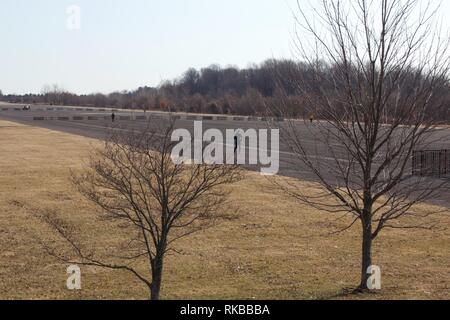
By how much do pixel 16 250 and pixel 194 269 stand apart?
4.38 meters

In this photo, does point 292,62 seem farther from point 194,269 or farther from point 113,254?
point 113,254

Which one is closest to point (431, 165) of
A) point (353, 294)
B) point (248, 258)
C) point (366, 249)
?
point (248, 258)

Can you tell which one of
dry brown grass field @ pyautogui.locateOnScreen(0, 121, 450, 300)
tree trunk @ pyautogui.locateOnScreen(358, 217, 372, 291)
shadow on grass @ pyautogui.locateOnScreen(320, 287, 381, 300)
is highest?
tree trunk @ pyautogui.locateOnScreen(358, 217, 372, 291)

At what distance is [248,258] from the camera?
1312 cm

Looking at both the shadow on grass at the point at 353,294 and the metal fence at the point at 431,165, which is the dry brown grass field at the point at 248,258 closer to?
the shadow on grass at the point at 353,294

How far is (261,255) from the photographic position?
13367 millimetres

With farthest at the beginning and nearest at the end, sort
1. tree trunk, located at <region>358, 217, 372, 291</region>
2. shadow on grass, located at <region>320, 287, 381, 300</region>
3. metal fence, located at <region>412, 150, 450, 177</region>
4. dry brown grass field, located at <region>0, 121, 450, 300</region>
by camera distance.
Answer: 1. metal fence, located at <region>412, 150, 450, 177</region>
2. dry brown grass field, located at <region>0, 121, 450, 300</region>
3. tree trunk, located at <region>358, 217, 372, 291</region>
4. shadow on grass, located at <region>320, 287, 381, 300</region>

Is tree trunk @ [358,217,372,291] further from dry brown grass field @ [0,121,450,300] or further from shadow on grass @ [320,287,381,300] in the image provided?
dry brown grass field @ [0,121,450,300]

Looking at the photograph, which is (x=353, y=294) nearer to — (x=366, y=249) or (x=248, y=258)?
(x=366, y=249)

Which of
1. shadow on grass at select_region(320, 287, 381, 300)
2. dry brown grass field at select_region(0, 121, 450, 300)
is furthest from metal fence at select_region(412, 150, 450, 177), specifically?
shadow on grass at select_region(320, 287, 381, 300)

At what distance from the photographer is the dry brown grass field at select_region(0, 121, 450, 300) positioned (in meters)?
10.6

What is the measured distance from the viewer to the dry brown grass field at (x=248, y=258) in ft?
34.8

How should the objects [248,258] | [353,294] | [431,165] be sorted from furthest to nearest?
[431,165] → [248,258] → [353,294]
